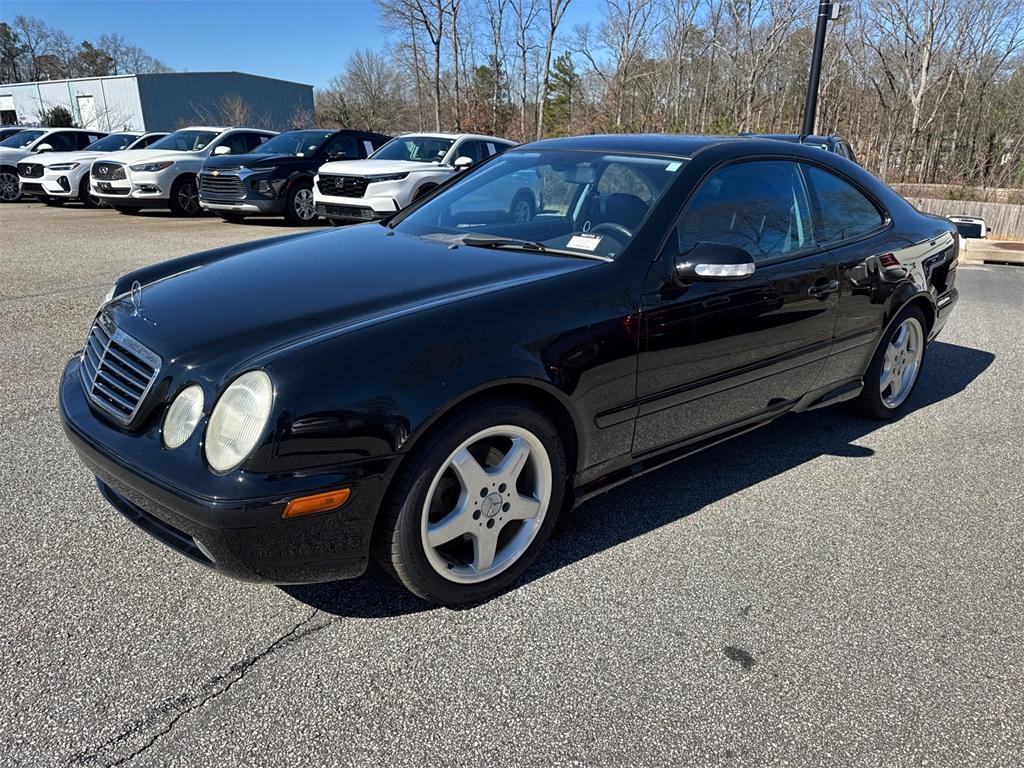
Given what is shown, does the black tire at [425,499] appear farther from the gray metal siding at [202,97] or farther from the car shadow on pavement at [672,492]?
the gray metal siding at [202,97]

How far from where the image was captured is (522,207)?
359 centimetres

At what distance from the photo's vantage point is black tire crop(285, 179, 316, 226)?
521 inches

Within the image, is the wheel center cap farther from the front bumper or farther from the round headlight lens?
the round headlight lens

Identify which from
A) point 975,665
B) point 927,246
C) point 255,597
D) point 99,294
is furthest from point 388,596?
point 99,294

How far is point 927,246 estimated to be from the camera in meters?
4.38

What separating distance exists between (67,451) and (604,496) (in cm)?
258

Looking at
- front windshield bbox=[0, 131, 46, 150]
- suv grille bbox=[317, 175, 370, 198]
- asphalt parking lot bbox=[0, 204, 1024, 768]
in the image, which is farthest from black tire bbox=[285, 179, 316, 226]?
asphalt parking lot bbox=[0, 204, 1024, 768]

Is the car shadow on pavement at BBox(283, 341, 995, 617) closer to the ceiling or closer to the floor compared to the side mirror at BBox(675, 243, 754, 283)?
closer to the floor

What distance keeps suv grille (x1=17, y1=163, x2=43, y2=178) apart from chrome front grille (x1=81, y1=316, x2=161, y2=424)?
17.5 m

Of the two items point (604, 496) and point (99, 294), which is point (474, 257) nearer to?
point (604, 496)

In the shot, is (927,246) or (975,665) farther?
(927,246)

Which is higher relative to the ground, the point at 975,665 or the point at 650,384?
the point at 650,384

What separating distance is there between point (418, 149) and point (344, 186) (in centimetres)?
169

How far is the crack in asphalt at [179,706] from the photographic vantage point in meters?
1.92
